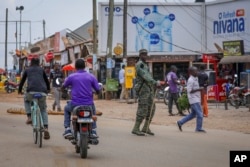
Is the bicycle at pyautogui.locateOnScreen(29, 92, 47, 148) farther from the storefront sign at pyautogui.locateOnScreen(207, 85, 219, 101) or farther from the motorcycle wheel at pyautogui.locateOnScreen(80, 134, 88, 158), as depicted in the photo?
the storefront sign at pyautogui.locateOnScreen(207, 85, 219, 101)

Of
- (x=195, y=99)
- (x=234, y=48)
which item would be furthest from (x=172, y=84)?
(x=234, y=48)

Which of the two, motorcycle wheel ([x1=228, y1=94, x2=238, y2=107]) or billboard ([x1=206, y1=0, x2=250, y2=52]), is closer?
motorcycle wheel ([x1=228, y1=94, x2=238, y2=107])

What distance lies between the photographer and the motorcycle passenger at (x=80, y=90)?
32.7 feet

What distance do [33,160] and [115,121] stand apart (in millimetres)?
8423

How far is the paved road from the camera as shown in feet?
31.3

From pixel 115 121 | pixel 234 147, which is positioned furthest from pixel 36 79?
pixel 115 121

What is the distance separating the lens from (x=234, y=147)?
1168cm

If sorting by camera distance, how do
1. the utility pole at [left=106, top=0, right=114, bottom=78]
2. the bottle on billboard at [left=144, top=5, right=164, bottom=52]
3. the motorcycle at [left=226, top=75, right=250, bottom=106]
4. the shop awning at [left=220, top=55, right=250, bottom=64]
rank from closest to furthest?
the motorcycle at [left=226, top=75, right=250, bottom=106] → the shop awning at [left=220, top=55, right=250, bottom=64] → the utility pole at [left=106, top=0, right=114, bottom=78] → the bottle on billboard at [left=144, top=5, right=164, bottom=52]

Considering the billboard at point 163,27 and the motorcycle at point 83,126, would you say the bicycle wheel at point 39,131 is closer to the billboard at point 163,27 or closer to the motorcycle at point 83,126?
the motorcycle at point 83,126

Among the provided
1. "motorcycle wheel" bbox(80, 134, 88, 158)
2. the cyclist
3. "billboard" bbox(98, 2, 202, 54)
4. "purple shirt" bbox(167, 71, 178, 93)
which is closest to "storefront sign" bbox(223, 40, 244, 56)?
"billboard" bbox(98, 2, 202, 54)

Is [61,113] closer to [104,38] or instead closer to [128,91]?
[128,91]

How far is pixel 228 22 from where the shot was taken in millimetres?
35469

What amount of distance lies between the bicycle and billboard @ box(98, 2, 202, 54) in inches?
1044

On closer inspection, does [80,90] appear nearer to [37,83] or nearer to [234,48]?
[37,83]
